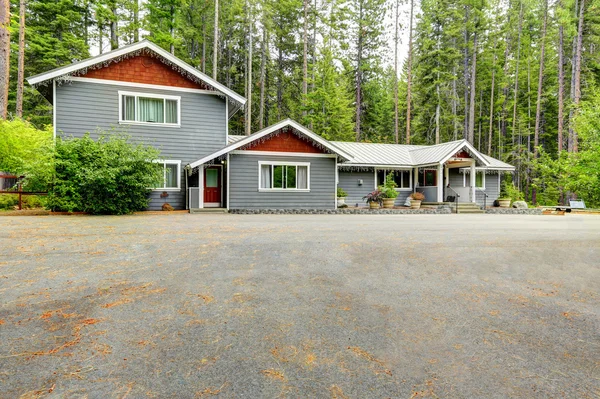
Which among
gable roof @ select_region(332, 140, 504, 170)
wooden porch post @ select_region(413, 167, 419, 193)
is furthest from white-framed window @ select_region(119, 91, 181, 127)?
wooden porch post @ select_region(413, 167, 419, 193)

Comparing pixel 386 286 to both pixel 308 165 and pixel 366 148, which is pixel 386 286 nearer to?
pixel 308 165

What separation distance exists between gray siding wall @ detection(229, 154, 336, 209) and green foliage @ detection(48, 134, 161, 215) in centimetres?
424

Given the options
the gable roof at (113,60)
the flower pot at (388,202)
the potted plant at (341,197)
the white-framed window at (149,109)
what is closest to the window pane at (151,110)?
the white-framed window at (149,109)

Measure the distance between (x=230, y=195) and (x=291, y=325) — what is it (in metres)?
13.2

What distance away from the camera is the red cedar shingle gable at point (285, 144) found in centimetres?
1628

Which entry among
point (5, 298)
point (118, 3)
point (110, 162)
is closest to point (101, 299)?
point (5, 298)

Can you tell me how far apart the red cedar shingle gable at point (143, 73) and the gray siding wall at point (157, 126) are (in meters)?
0.37

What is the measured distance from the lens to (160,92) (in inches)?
606

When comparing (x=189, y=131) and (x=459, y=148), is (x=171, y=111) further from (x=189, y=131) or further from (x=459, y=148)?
(x=459, y=148)

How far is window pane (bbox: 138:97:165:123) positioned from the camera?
1527cm

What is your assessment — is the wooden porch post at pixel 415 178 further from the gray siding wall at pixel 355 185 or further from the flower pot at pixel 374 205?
the flower pot at pixel 374 205

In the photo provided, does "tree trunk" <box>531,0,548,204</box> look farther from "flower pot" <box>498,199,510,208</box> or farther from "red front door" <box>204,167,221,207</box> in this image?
"red front door" <box>204,167,221,207</box>

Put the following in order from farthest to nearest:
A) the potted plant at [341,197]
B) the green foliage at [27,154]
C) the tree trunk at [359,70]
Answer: the tree trunk at [359,70]
the potted plant at [341,197]
the green foliage at [27,154]

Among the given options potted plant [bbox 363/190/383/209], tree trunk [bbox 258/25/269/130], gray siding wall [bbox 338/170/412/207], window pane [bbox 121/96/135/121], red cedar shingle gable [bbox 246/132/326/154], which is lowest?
potted plant [bbox 363/190/383/209]
